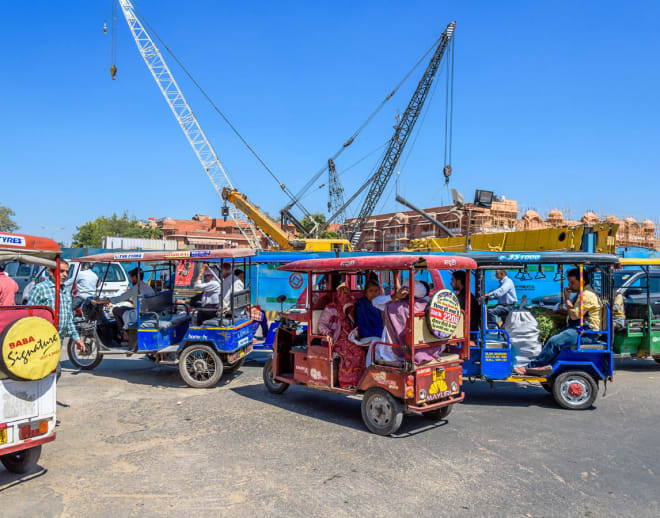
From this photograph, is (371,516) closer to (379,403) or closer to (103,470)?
(379,403)

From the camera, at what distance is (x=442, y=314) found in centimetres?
604

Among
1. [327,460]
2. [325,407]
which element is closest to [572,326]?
[325,407]

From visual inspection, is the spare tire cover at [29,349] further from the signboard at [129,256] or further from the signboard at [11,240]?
the signboard at [129,256]

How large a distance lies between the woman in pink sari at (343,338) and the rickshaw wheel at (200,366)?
2.43 meters

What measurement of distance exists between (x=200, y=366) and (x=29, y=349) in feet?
14.0

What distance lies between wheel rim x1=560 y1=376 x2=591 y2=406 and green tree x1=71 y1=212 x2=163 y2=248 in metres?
60.8

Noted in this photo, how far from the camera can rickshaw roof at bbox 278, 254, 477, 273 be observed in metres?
5.79

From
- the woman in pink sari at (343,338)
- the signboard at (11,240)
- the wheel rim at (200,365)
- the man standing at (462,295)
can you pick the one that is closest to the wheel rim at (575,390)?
the man standing at (462,295)

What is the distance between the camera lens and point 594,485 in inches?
184

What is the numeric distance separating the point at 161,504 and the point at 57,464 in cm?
162

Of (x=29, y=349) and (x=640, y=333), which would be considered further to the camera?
(x=640, y=333)

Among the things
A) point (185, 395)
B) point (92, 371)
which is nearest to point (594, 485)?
point (185, 395)

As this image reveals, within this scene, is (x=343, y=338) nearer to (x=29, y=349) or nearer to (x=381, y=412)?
(x=381, y=412)

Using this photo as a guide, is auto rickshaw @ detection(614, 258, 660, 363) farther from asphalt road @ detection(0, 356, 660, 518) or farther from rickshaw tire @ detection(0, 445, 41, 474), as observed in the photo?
rickshaw tire @ detection(0, 445, 41, 474)
